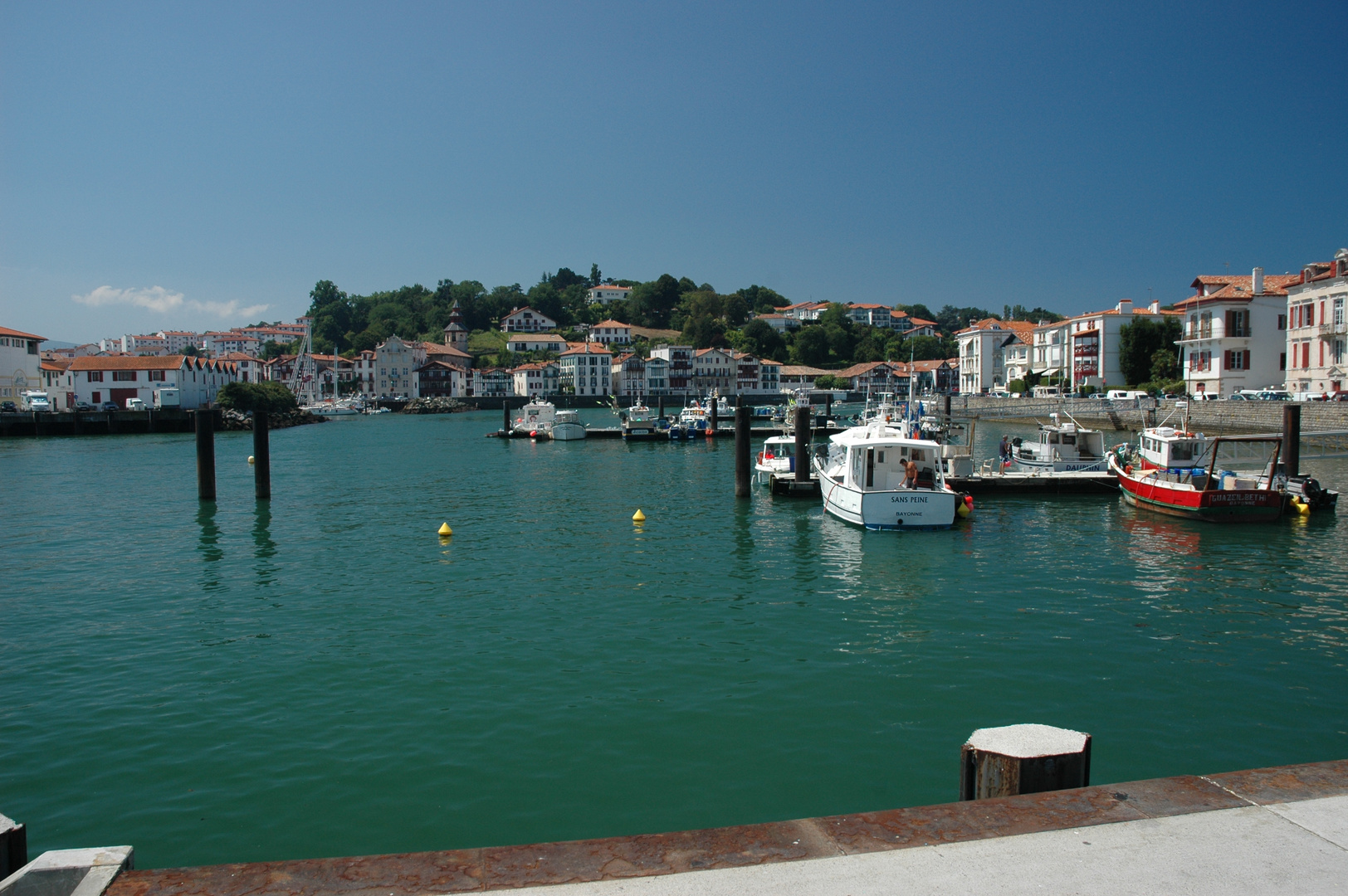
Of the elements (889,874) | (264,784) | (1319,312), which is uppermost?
(1319,312)

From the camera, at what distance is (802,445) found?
113 ft

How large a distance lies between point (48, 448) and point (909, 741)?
76345 millimetres

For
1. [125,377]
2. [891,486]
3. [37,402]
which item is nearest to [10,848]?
[891,486]

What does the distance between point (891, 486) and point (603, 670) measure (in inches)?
619

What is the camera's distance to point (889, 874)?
15.0 feet

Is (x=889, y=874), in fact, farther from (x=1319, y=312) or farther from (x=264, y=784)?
(x=1319, y=312)

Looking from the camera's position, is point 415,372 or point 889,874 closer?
point 889,874

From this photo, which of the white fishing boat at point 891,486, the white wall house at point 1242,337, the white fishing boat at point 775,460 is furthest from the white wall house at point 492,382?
the white fishing boat at point 891,486

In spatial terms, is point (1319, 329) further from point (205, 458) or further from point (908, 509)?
point (205, 458)

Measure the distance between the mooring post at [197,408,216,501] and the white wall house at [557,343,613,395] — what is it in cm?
13715

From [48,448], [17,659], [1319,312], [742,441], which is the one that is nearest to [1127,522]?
[742,441]

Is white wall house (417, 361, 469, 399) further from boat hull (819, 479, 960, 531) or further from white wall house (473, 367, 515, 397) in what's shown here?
boat hull (819, 479, 960, 531)

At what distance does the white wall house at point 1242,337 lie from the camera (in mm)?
66875

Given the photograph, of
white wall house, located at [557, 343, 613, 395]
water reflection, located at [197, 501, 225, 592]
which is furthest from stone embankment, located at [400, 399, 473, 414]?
water reflection, located at [197, 501, 225, 592]
